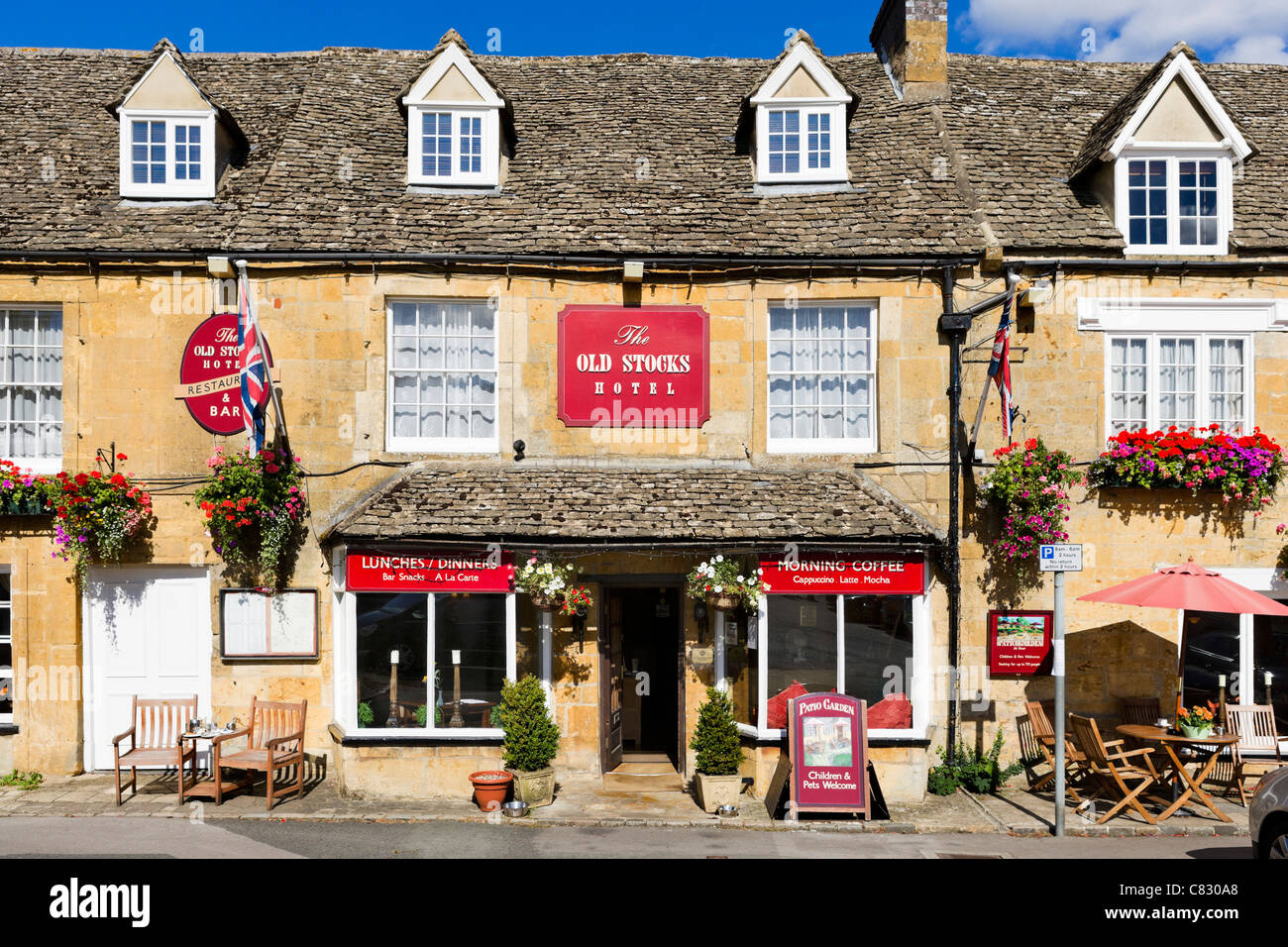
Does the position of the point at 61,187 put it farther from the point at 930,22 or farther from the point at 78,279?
the point at 930,22

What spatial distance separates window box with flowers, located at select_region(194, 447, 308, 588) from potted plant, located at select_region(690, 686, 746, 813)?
6.07 m

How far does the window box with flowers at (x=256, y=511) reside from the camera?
12.6 metres

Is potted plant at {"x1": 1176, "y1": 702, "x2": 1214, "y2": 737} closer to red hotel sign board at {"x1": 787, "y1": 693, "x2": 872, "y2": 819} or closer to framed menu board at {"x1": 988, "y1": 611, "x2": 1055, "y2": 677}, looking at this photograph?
framed menu board at {"x1": 988, "y1": 611, "x2": 1055, "y2": 677}

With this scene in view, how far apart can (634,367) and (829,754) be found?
5864mm

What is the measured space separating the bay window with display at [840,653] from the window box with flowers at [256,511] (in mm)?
6012

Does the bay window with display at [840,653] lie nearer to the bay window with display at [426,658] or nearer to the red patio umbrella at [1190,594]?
the red patio umbrella at [1190,594]

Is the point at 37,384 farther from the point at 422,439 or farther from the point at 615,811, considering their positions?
the point at 615,811

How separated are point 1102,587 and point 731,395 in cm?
585

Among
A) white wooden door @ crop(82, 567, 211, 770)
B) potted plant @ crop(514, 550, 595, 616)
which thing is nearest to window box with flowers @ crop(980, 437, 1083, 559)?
potted plant @ crop(514, 550, 595, 616)

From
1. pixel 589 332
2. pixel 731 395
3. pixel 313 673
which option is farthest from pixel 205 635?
pixel 731 395

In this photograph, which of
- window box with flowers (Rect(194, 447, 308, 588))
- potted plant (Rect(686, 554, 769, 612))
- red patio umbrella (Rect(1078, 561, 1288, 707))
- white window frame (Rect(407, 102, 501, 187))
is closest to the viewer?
red patio umbrella (Rect(1078, 561, 1288, 707))

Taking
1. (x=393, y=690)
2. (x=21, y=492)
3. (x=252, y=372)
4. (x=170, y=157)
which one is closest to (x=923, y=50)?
(x=252, y=372)

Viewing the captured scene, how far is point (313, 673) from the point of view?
43.4ft

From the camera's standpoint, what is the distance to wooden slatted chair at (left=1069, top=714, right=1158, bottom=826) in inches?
441
